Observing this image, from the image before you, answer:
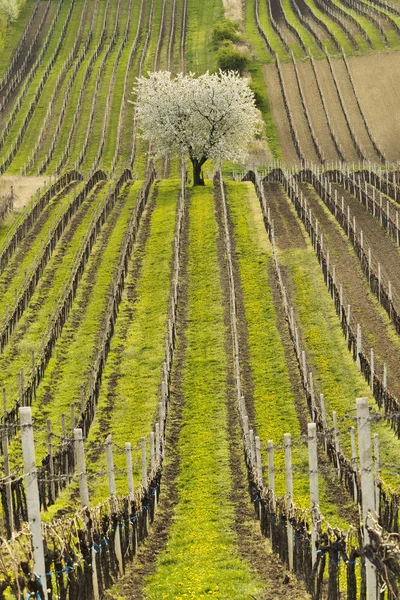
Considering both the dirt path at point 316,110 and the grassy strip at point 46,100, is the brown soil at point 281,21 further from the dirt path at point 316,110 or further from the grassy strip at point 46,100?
the grassy strip at point 46,100

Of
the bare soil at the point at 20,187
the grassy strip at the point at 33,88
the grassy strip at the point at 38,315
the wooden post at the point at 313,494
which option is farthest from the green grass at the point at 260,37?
the wooden post at the point at 313,494

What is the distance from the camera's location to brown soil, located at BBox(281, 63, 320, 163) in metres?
92.1

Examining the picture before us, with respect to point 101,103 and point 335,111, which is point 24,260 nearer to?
point 335,111

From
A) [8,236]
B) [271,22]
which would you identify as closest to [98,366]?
[8,236]

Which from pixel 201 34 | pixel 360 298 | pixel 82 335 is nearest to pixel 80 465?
pixel 82 335

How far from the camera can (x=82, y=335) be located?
45.0 metres

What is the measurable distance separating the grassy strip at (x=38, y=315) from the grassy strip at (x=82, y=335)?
38.1 inches

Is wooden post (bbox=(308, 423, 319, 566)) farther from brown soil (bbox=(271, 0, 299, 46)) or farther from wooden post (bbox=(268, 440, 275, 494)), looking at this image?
brown soil (bbox=(271, 0, 299, 46))

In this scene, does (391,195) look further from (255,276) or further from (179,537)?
(179,537)

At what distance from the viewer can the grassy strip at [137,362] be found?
3478 cm

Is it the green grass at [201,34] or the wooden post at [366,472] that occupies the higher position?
the green grass at [201,34]

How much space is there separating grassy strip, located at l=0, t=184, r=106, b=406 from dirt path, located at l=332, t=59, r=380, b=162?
113 feet

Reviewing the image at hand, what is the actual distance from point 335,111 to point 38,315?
57.6 meters

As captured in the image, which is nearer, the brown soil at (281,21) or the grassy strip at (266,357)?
the grassy strip at (266,357)
